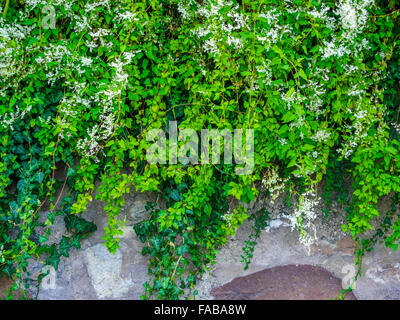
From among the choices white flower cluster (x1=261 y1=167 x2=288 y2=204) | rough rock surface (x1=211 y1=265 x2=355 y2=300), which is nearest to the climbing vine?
white flower cluster (x1=261 y1=167 x2=288 y2=204)

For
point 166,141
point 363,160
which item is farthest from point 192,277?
point 363,160

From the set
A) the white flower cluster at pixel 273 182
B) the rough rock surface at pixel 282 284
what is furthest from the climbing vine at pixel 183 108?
the rough rock surface at pixel 282 284

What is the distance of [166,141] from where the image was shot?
2070 millimetres

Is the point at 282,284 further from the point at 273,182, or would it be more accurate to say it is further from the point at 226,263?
the point at 273,182

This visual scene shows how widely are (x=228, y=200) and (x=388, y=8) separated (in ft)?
4.56

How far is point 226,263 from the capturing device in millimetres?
2285

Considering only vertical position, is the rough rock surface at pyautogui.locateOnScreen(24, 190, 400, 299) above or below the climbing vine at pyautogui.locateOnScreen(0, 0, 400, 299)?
below

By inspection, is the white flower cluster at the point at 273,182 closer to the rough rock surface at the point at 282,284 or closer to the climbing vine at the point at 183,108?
the climbing vine at the point at 183,108

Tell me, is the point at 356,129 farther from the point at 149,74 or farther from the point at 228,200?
the point at 149,74

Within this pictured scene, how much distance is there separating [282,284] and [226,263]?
36cm

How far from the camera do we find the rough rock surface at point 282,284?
7.47 ft

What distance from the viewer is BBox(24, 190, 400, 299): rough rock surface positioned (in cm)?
226

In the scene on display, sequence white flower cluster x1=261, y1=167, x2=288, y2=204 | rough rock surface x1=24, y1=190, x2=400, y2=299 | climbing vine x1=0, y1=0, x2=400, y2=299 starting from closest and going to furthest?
1. climbing vine x1=0, y1=0, x2=400, y2=299
2. white flower cluster x1=261, y1=167, x2=288, y2=204
3. rough rock surface x1=24, y1=190, x2=400, y2=299

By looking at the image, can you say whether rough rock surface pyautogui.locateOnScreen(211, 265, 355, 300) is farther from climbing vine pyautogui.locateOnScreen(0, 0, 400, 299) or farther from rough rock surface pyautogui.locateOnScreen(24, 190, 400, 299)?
climbing vine pyautogui.locateOnScreen(0, 0, 400, 299)
